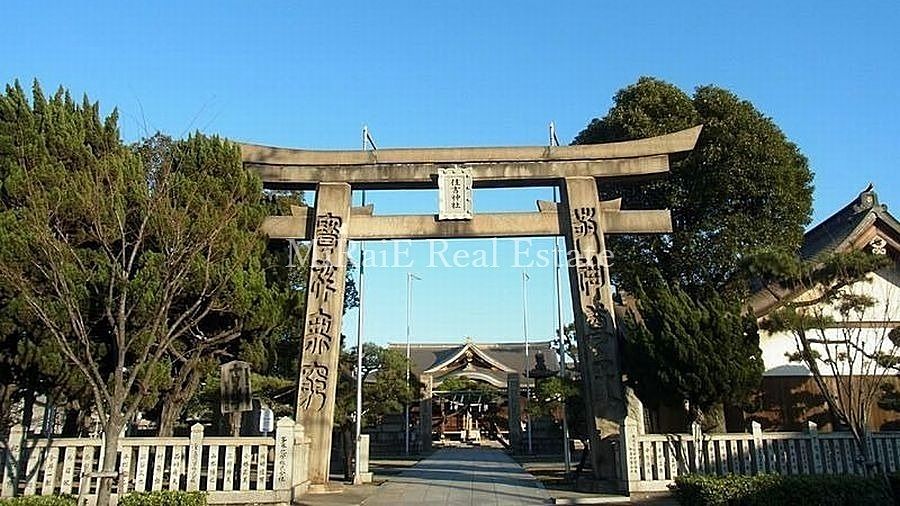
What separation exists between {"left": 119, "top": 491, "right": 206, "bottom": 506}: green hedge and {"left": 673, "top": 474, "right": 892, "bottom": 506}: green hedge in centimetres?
607

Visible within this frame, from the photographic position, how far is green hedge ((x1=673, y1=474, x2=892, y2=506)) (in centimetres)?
813

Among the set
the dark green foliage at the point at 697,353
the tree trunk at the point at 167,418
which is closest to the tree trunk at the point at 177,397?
the tree trunk at the point at 167,418

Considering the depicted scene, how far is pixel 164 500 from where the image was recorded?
8.66 metres

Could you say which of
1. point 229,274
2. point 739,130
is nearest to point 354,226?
point 229,274

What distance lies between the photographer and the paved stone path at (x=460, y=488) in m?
12.1

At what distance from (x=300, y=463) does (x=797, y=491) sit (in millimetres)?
7944

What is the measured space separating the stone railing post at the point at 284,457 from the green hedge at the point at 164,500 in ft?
8.41

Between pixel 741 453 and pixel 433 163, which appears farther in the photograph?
pixel 433 163

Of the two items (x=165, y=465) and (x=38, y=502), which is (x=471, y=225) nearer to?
(x=165, y=465)

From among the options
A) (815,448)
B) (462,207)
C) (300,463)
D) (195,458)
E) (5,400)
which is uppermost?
(462,207)

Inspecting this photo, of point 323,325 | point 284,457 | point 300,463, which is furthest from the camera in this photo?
point 323,325

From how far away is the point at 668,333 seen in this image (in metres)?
12.5

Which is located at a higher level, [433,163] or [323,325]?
[433,163]

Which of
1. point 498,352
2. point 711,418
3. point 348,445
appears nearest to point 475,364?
point 498,352
